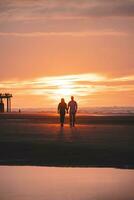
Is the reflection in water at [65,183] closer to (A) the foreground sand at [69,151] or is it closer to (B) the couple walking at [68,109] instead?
(A) the foreground sand at [69,151]

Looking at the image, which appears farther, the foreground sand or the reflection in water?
the foreground sand

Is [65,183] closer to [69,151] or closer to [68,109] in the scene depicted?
[69,151]

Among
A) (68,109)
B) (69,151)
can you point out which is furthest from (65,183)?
(68,109)

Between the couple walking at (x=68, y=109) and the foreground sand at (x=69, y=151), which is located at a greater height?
the couple walking at (x=68, y=109)

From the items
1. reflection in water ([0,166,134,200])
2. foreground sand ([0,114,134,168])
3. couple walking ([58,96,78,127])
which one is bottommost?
reflection in water ([0,166,134,200])

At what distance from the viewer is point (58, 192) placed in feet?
54.5

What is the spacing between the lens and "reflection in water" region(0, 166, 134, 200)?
16016 mm

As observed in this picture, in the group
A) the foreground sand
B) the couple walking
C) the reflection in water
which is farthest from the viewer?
the couple walking

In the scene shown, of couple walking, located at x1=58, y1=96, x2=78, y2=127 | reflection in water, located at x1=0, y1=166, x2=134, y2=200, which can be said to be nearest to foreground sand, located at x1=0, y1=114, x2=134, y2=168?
reflection in water, located at x1=0, y1=166, x2=134, y2=200

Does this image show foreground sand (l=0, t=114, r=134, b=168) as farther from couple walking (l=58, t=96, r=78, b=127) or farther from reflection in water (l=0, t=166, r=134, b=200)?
couple walking (l=58, t=96, r=78, b=127)

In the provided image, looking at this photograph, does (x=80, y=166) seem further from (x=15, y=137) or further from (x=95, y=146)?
(x=15, y=137)

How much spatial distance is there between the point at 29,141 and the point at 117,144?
398 centimetres

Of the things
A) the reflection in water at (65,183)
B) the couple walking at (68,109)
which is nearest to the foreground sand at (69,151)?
the reflection in water at (65,183)

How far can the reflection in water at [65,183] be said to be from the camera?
1602 centimetres
